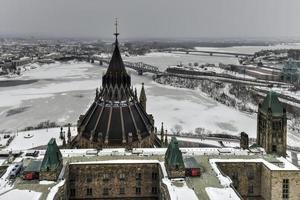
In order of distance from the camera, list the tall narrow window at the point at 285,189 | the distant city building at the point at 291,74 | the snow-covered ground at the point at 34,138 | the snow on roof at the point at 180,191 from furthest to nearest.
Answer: the distant city building at the point at 291,74, the snow-covered ground at the point at 34,138, the tall narrow window at the point at 285,189, the snow on roof at the point at 180,191

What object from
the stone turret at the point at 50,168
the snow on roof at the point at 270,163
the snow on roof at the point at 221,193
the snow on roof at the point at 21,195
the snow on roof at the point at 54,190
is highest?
the stone turret at the point at 50,168

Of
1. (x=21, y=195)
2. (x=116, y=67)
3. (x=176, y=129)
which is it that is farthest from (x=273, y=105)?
(x=176, y=129)

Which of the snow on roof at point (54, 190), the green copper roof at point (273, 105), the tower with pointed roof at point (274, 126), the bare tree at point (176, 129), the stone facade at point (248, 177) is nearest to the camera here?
the snow on roof at point (54, 190)

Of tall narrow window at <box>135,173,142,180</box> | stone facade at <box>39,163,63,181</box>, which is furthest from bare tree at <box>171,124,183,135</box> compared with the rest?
stone facade at <box>39,163,63,181</box>

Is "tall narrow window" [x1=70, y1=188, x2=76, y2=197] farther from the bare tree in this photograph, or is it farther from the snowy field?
the snowy field

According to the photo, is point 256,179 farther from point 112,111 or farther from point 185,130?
point 185,130

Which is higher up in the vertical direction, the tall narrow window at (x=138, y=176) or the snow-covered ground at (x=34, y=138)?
the tall narrow window at (x=138, y=176)

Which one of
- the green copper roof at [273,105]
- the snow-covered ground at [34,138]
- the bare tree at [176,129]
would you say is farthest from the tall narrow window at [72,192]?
the bare tree at [176,129]

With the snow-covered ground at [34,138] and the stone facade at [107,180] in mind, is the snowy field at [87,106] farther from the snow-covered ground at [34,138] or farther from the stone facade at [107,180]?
the stone facade at [107,180]
